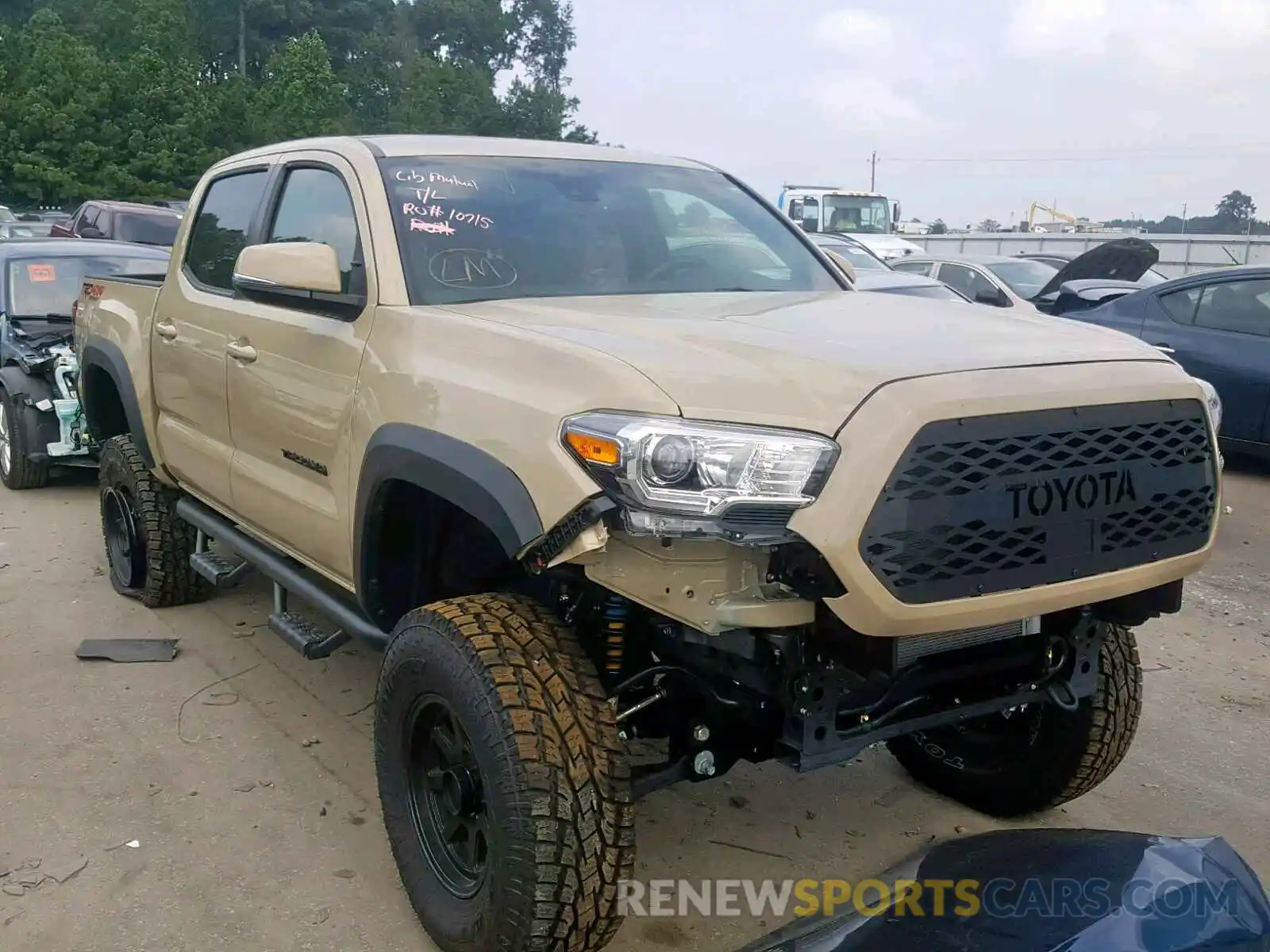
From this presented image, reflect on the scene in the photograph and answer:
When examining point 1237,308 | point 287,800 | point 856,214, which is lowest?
point 287,800

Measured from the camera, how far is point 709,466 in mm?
2219

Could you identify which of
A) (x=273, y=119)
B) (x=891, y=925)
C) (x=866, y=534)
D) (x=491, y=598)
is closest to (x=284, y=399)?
(x=491, y=598)

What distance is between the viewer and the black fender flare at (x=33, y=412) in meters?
7.57

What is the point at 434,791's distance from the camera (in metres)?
2.83

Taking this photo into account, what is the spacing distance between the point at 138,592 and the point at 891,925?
14.8ft

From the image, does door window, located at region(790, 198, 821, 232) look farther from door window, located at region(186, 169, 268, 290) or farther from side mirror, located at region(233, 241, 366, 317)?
side mirror, located at region(233, 241, 366, 317)

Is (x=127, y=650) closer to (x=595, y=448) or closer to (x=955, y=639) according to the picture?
(x=595, y=448)

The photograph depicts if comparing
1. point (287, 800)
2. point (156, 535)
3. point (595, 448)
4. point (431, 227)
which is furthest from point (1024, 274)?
point (595, 448)

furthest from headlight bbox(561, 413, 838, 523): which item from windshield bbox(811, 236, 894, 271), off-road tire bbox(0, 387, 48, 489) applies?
windshield bbox(811, 236, 894, 271)

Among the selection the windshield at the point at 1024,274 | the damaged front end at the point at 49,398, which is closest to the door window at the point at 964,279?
the windshield at the point at 1024,274

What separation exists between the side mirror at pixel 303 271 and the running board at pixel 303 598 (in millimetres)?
882

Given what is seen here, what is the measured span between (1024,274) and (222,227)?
41.3ft

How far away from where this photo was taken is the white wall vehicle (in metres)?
23.1

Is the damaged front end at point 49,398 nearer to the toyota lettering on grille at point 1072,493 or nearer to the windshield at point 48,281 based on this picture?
the windshield at point 48,281
